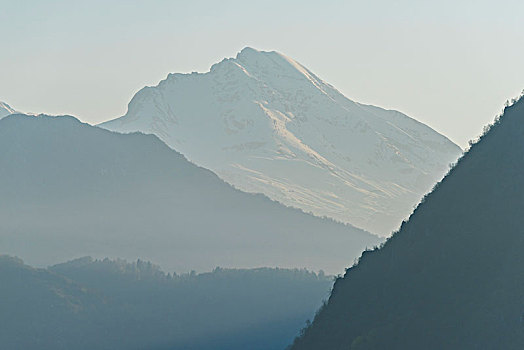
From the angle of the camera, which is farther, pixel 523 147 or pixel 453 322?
pixel 523 147

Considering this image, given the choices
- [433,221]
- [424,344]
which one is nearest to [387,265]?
[433,221]

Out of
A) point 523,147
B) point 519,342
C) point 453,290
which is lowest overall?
point 519,342

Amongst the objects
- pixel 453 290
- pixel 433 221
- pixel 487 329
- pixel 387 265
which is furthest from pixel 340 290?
pixel 487 329

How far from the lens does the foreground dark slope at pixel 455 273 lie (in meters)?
130

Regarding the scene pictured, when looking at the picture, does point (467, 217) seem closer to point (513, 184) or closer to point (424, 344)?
point (513, 184)

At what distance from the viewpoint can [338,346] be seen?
539ft

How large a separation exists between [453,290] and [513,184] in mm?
16808

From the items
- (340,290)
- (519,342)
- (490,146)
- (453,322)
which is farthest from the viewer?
(340,290)

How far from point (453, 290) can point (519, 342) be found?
22487 mm

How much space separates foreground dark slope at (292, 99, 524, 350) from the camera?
428 ft

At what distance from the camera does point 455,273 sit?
144125 mm

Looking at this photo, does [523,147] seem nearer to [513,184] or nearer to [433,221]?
[513,184]

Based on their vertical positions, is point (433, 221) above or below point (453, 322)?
above

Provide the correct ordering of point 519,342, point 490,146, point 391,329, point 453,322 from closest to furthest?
point 519,342 → point 453,322 → point 391,329 → point 490,146
